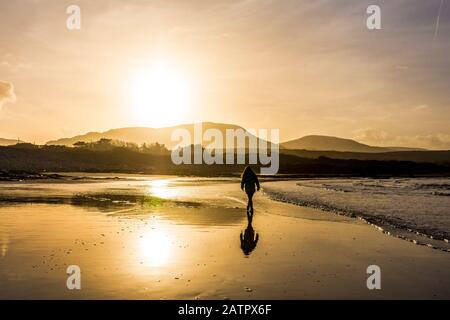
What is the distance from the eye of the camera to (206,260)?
11.2m

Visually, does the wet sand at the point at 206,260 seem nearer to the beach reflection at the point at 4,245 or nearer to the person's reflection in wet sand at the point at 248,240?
the beach reflection at the point at 4,245

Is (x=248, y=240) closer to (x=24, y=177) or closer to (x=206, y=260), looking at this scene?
(x=206, y=260)

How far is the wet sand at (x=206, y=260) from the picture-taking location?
8.46 m

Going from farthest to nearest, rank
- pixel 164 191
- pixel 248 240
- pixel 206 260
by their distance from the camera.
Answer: pixel 164 191 < pixel 248 240 < pixel 206 260

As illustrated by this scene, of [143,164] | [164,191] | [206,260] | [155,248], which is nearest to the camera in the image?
[206,260]

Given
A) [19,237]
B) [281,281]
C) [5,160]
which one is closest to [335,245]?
[281,281]

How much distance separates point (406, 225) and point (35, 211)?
56.9 feet

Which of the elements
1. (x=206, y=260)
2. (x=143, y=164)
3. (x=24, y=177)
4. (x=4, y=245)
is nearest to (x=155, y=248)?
(x=206, y=260)

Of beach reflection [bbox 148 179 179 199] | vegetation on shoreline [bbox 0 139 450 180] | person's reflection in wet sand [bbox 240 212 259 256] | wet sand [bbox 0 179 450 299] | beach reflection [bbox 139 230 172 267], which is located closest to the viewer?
wet sand [bbox 0 179 450 299]

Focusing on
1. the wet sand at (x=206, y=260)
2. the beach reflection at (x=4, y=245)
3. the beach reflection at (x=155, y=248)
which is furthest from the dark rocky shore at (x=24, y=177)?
the beach reflection at (x=155, y=248)

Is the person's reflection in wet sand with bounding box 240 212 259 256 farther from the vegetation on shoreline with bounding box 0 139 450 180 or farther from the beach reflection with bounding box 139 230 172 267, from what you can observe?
the vegetation on shoreline with bounding box 0 139 450 180

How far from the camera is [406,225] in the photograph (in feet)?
59.6

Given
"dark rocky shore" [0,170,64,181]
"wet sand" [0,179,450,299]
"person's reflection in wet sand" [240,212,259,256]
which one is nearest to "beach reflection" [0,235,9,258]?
"wet sand" [0,179,450,299]

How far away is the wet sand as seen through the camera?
27.8ft
